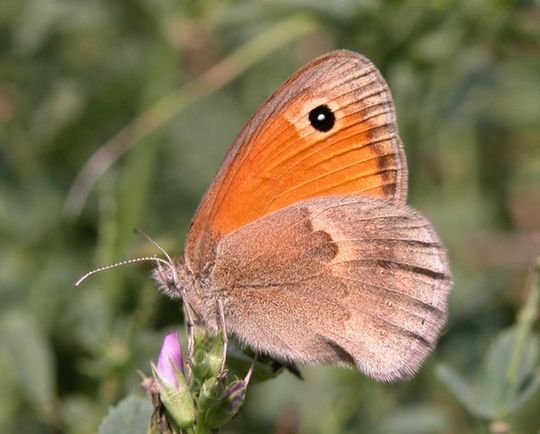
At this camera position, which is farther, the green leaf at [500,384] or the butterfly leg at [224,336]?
the green leaf at [500,384]

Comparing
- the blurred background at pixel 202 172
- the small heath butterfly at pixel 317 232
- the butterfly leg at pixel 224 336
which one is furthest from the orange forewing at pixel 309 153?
the blurred background at pixel 202 172

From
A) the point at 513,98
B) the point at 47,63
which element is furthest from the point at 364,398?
the point at 47,63

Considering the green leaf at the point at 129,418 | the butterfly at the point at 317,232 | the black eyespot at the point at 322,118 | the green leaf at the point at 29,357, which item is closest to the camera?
the green leaf at the point at 129,418

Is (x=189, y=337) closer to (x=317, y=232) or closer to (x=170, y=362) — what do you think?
(x=170, y=362)

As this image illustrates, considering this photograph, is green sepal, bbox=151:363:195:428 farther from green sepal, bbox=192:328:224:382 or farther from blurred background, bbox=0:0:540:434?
blurred background, bbox=0:0:540:434

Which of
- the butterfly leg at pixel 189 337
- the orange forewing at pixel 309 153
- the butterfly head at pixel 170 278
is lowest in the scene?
the butterfly leg at pixel 189 337

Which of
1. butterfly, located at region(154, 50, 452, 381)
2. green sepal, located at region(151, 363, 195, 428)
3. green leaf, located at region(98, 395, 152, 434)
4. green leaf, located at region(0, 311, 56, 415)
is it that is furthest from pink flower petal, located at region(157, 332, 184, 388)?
green leaf, located at region(0, 311, 56, 415)

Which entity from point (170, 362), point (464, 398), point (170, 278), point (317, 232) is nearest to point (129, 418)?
point (170, 362)

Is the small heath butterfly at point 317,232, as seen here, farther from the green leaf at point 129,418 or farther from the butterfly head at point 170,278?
the green leaf at point 129,418

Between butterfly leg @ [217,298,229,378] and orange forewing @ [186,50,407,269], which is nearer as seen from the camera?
butterfly leg @ [217,298,229,378]
